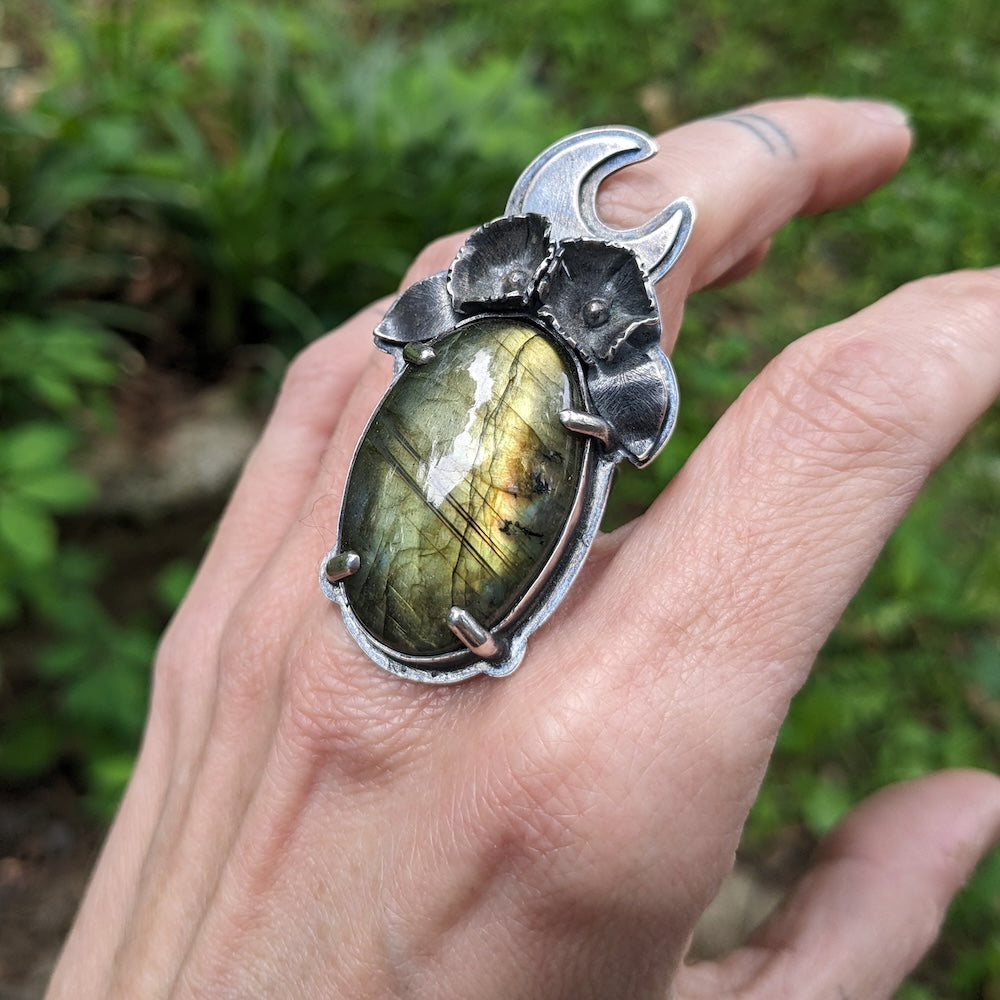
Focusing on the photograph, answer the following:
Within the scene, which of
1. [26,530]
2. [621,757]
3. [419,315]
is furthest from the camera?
[26,530]

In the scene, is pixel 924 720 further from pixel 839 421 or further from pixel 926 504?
pixel 839 421

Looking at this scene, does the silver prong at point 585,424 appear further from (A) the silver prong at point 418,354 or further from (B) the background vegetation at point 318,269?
(B) the background vegetation at point 318,269

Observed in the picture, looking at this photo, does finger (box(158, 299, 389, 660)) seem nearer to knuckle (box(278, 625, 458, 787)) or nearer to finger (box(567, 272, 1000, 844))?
knuckle (box(278, 625, 458, 787))

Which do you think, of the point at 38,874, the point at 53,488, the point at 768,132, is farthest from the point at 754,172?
the point at 38,874

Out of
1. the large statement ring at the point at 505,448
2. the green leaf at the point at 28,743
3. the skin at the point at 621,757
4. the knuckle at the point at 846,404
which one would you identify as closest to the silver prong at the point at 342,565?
the large statement ring at the point at 505,448

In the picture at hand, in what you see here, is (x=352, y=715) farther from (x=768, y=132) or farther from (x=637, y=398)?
(x=768, y=132)
